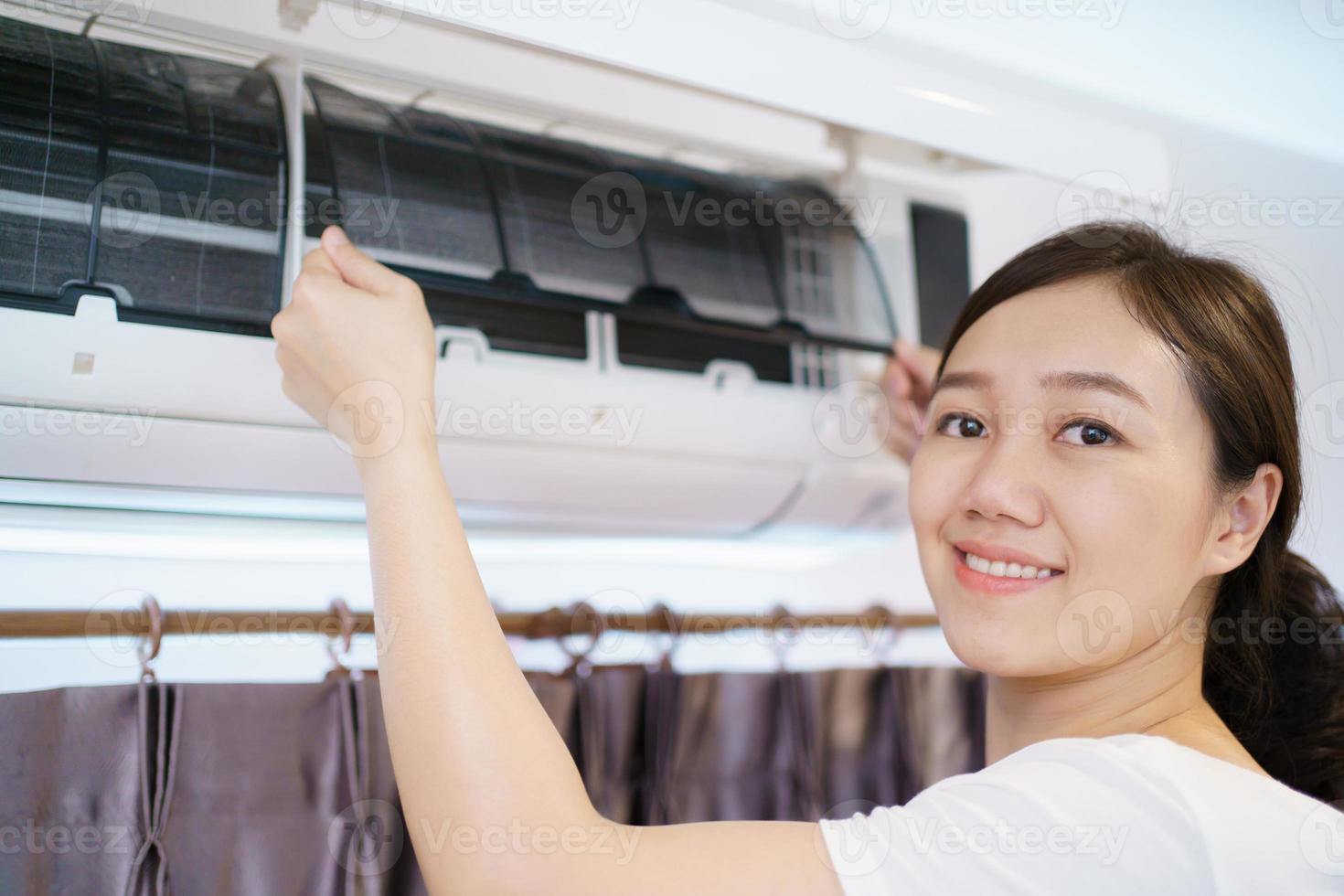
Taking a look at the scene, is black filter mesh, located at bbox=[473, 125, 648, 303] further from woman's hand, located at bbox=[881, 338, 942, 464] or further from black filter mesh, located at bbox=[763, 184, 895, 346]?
woman's hand, located at bbox=[881, 338, 942, 464]

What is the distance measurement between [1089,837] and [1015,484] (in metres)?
0.29

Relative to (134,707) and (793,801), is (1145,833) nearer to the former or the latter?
(793,801)

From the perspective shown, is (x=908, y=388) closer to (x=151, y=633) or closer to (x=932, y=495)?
(x=932, y=495)

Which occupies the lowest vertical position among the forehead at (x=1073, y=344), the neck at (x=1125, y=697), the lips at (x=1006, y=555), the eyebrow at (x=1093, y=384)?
the neck at (x=1125, y=697)

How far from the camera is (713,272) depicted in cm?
115

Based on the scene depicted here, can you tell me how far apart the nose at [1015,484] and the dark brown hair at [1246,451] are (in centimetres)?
14

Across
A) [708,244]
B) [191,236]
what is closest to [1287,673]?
[708,244]

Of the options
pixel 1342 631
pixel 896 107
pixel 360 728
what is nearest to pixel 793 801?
pixel 360 728

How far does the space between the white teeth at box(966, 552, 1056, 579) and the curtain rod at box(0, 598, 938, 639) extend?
0.30 meters

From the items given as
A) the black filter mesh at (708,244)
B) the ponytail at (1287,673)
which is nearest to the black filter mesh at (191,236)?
the black filter mesh at (708,244)

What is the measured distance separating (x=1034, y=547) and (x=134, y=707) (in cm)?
69

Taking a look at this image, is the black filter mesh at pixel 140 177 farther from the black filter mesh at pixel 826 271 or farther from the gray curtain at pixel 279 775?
the black filter mesh at pixel 826 271

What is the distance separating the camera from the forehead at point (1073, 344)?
912mm

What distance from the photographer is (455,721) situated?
0.71m
